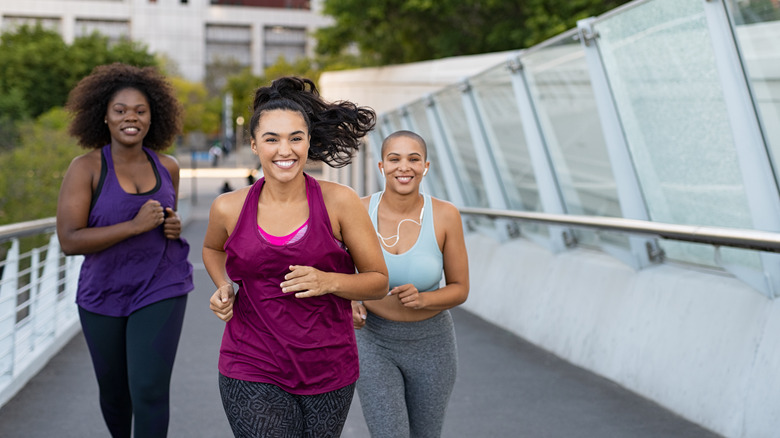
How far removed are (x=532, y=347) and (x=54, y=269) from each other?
4405 mm

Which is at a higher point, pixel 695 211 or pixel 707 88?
pixel 707 88

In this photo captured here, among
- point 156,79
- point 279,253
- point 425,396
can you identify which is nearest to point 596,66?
point 156,79

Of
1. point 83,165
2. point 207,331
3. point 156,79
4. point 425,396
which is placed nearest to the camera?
point 425,396

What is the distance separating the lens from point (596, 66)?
7488 millimetres

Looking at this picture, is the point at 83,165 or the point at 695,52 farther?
the point at 695,52

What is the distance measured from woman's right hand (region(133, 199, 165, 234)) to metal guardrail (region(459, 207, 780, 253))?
2.85 metres

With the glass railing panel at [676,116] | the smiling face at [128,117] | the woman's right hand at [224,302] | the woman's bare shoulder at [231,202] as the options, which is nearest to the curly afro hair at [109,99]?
the smiling face at [128,117]

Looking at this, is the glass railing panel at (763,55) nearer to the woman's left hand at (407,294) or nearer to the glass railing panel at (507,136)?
the woman's left hand at (407,294)

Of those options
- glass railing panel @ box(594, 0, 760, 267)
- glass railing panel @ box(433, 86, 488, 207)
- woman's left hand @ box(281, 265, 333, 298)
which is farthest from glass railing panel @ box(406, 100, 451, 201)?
woman's left hand @ box(281, 265, 333, 298)

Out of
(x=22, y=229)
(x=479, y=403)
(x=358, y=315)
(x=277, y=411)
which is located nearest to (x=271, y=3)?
(x=22, y=229)

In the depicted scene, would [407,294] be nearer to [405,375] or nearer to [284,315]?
[405,375]

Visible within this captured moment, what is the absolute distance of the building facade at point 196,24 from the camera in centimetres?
11125

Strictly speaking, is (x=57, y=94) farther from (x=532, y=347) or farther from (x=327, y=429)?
(x=327, y=429)

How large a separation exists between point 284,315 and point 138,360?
4.78 feet
